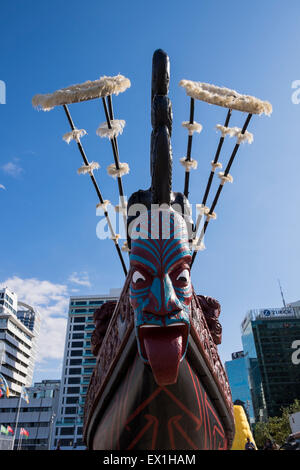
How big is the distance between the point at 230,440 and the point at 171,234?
3.57m

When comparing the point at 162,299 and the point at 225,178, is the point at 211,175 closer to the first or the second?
the point at 225,178

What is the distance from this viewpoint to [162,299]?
289 cm

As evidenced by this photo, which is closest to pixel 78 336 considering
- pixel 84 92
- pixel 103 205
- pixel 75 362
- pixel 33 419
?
pixel 75 362

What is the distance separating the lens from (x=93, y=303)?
71.6m

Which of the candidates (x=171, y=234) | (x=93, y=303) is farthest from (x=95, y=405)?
(x=93, y=303)

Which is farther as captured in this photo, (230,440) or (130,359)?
(230,440)

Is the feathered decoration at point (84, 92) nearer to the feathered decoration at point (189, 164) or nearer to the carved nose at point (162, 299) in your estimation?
the feathered decoration at point (189, 164)

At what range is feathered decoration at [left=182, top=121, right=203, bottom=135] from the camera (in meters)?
5.41

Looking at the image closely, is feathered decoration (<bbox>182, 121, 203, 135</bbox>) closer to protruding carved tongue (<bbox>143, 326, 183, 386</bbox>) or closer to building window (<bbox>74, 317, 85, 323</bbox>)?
protruding carved tongue (<bbox>143, 326, 183, 386</bbox>)

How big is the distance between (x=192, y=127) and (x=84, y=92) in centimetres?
192

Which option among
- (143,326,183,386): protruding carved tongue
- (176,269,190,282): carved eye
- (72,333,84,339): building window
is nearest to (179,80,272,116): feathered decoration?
(176,269,190,282): carved eye

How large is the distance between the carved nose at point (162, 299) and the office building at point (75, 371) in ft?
166
